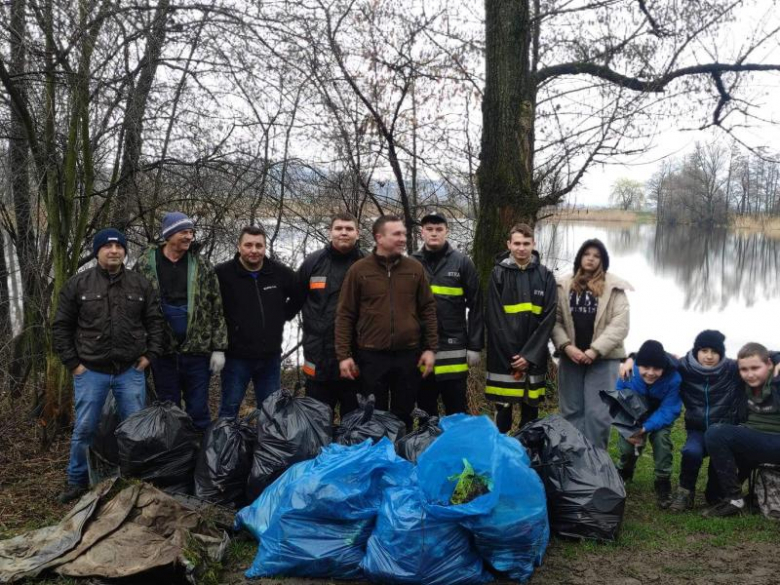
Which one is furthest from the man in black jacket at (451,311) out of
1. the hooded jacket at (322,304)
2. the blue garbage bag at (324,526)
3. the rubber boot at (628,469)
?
the blue garbage bag at (324,526)

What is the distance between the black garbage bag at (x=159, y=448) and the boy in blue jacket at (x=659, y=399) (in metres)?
2.72

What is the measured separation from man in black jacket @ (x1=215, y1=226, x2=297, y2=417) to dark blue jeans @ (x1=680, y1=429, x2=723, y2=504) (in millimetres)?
2668

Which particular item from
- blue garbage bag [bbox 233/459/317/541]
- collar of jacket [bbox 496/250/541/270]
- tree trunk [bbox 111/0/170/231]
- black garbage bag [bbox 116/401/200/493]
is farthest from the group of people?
tree trunk [bbox 111/0/170/231]

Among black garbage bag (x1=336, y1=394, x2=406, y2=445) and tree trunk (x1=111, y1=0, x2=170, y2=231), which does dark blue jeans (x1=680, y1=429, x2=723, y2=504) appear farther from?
tree trunk (x1=111, y1=0, x2=170, y2=231)

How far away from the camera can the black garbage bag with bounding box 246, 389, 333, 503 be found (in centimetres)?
370

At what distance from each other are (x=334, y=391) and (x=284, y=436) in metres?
0.88

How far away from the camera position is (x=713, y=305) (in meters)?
16.2

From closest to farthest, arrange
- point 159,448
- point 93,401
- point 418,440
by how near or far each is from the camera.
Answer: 1. point 418,440
2. point 159,448
3. point 93,401

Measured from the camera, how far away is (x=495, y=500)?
2955 mm

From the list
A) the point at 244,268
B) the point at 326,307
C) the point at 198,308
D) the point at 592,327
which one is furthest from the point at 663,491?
the point at 198,308

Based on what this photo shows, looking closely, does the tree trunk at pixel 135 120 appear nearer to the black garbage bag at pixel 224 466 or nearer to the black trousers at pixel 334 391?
the black trousers at pixel 334 391

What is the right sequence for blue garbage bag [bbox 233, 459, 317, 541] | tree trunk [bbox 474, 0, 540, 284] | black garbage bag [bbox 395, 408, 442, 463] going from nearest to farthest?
blue garbage bag [bbox 233, 459, 317, 541] → black garbage bag [bbox 395, 408, 442, 463] → tree trunk [bbox 474, 0, 540, 284]

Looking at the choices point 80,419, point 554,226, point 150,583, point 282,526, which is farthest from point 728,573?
point 554,226

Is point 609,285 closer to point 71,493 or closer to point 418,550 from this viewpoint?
point 418,550
